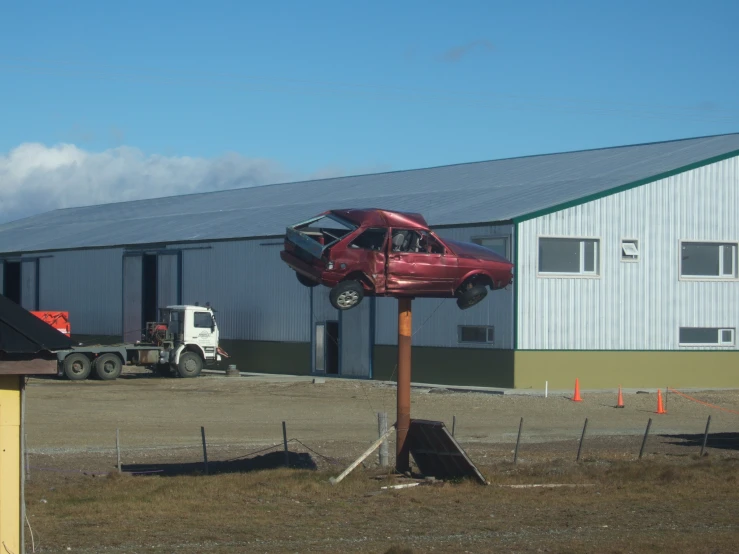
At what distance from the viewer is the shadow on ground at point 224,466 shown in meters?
18.5

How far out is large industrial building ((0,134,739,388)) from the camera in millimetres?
36625

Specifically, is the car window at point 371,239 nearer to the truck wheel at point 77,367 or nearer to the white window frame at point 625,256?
the white window frame at point 625,256

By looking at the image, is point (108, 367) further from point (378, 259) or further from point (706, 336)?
point (378, 259)

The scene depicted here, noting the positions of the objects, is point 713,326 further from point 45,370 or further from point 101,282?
point 45,370

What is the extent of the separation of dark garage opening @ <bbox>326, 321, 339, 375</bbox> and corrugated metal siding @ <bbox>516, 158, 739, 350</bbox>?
8.40 metres

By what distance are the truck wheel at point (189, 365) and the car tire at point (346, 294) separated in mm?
22203

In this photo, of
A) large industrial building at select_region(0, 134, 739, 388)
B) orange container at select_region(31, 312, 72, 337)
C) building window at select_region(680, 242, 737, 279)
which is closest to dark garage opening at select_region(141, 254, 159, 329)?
large industrial building at select_region(0, 134, 739, 388)

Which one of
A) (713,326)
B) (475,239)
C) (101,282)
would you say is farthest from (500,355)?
(101,282)

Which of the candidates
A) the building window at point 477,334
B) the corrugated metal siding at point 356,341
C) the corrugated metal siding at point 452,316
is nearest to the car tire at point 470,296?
the corrugated metal siding at point 452,316

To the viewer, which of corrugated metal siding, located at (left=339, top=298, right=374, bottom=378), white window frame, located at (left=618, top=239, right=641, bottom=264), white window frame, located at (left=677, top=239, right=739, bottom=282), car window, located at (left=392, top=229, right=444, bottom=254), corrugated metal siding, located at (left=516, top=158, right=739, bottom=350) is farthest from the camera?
corrugated metal siding, located at (left=339, top=298, right=374, bottom=378)

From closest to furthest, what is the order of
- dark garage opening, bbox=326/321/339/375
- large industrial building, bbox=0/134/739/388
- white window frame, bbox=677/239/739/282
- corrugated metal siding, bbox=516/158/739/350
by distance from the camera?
1. corrugated metal siding, bbox=516/158/739/350
2. large industrial building, bbox=0/134/739/388
3. white window frame, bbox=677/239/739/282
4. dark garage opening, bbox=326/321/339/375

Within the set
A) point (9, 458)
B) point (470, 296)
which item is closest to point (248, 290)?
point (470, 296)

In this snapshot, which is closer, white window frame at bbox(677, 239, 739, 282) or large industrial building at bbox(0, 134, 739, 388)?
large industrial building at bbox(0, 134, 739, 388)

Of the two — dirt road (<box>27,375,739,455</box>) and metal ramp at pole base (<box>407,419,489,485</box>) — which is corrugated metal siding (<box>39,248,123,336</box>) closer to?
dirt road (<box>27,375,739,455</box>)
